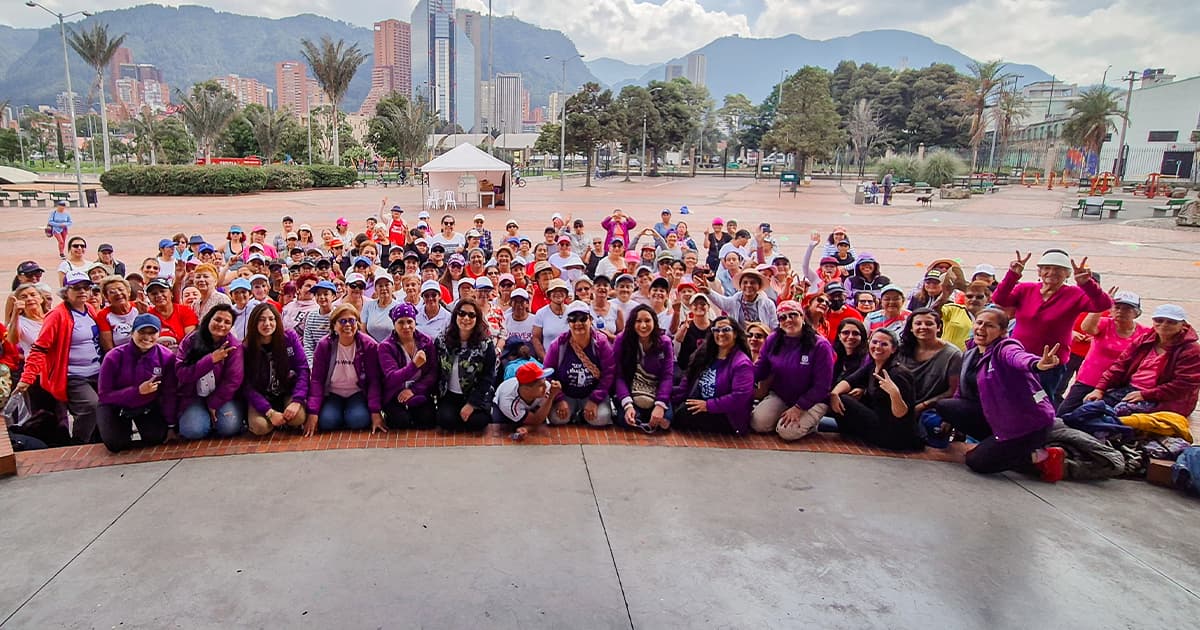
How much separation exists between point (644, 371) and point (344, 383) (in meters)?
2.46

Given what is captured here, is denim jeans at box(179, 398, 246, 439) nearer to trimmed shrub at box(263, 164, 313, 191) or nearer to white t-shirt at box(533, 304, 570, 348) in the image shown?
white t-shirt at box(533, 304, 570, 348)

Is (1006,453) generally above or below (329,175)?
below

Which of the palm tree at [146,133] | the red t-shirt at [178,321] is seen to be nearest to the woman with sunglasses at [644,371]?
the red t-shirt at [178,321]

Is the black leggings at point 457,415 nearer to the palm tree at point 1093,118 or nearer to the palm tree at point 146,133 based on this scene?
the palm tree at point 1093,118

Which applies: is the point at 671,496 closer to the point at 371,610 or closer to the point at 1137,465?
the point at 371,610

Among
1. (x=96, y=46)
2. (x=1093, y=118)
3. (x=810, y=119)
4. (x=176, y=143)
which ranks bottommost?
(x=176, y=143)

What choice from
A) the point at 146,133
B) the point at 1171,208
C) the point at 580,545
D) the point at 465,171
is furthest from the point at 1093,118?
the point at 146,133

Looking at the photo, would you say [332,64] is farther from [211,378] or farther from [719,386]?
[719,386]

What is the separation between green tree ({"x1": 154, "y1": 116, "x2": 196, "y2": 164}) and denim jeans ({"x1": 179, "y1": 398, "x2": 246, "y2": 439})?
7780 centimetres

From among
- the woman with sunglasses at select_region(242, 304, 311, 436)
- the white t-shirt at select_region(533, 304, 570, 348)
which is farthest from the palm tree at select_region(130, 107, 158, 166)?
the white t-shirt at select_region(533, 304, 570, 348)

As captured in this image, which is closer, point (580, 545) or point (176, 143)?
point (580, 545)

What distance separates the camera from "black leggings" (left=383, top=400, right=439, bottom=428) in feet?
18.0

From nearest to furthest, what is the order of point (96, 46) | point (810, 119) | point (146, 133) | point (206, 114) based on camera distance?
point (96, 46) < point (206, 114) < point (810, 119) < point (146, 133)

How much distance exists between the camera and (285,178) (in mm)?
40469
